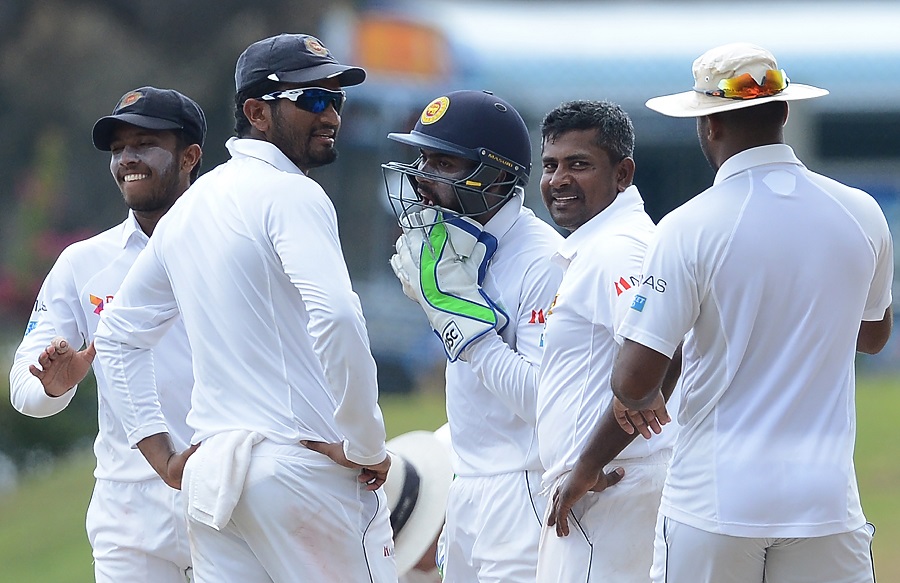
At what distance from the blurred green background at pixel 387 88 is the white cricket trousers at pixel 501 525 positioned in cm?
1062

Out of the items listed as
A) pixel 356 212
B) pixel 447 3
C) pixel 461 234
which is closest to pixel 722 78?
pixel 461 234

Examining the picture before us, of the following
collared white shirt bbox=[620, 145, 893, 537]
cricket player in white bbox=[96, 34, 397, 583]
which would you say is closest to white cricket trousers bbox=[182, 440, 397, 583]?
cricket player in white bbox=[96, 34, 397, 583]

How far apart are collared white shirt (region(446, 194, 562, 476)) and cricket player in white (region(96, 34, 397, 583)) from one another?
0.37 m

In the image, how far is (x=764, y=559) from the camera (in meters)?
2.91

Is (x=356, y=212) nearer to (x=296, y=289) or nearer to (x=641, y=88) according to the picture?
(x=641, y=88)

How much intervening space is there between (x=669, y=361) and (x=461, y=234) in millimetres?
915

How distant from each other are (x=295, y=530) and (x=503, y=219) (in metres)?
1.07

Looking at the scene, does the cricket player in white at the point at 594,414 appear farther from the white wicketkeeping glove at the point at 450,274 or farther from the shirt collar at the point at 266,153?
the shirt collar at the point at 266,153

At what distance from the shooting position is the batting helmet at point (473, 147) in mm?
3742

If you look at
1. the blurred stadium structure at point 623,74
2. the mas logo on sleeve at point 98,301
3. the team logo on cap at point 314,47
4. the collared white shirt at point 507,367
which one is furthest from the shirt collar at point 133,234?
the blurred stadium structure at point 623,74

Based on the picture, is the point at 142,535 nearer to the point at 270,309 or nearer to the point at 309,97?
the point at 270,309

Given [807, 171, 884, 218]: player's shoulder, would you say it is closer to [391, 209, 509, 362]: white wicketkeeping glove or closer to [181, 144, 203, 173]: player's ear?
[391, 209, 509, 362]: white wicketkeeping glove

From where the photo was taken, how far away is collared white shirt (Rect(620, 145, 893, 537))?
2863 millimetres

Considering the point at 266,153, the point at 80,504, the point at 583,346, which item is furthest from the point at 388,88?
the point at 583,346
